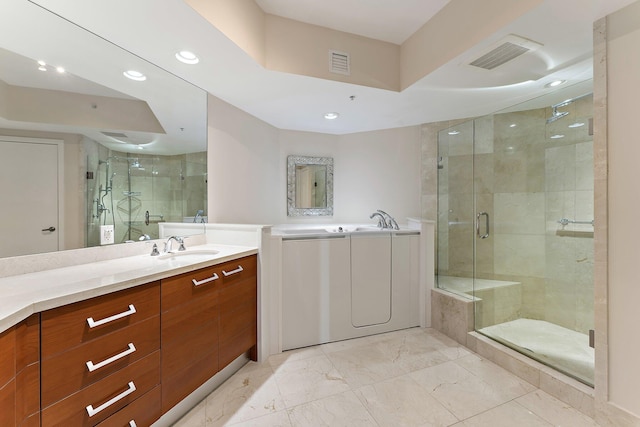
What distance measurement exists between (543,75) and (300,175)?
2.42 m

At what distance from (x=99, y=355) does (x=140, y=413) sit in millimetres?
386

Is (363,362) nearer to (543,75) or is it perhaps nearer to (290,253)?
(290,253)

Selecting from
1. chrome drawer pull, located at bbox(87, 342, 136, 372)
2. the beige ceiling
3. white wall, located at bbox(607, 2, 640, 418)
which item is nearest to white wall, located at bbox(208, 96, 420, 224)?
the beige ceiling

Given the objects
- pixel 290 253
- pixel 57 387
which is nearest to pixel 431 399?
pixel 290 253

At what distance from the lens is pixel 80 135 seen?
1489mm

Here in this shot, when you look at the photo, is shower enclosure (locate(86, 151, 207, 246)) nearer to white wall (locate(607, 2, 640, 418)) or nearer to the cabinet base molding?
the cabinet base molding

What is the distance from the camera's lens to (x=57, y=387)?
92cm

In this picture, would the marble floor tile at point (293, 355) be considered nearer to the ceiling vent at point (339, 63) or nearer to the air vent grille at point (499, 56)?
the ceiling vent at point (339, 63)

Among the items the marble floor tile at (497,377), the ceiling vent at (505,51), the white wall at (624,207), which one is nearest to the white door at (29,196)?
the ceiling vent at (505,51)

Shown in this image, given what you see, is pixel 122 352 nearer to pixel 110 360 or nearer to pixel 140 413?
pixel 110 360

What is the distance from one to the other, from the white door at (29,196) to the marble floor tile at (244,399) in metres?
1.26

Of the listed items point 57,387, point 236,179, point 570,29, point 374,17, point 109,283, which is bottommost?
point 57,387

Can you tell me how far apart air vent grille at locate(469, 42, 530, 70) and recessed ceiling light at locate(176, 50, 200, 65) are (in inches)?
73.2

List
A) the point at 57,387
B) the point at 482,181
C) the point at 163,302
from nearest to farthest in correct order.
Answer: the point at 57,387, the point at 163,302, the point at 482,181
